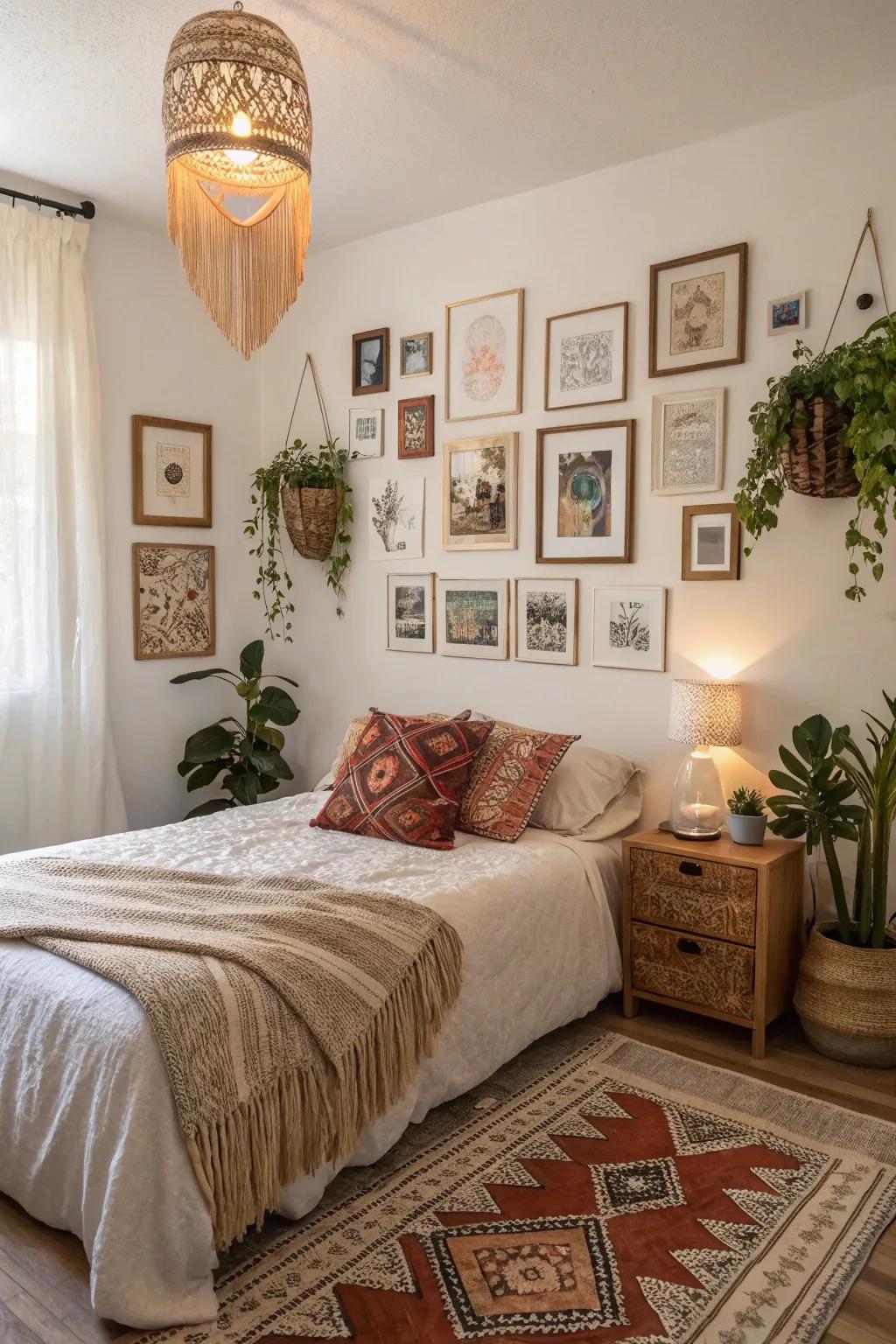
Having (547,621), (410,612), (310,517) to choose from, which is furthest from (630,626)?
(310,517)

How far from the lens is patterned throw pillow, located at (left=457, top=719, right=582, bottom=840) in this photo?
322 cm

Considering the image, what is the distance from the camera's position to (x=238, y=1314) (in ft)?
6.04

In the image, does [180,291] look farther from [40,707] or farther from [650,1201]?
[650,1201]

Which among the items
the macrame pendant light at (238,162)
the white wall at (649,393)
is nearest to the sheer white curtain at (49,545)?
the white wall at (649,393)

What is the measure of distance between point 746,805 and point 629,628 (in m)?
0.77

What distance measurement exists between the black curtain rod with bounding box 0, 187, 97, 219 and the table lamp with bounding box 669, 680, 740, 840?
289 cm

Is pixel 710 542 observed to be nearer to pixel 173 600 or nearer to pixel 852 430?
pixel 852 430

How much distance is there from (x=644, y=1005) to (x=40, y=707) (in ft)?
8.09

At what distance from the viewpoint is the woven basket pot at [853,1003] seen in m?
2.76

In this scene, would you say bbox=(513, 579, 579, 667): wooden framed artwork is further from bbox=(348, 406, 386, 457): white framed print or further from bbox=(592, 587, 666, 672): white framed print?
bbox=(348, 406, 386, 457): white framed print

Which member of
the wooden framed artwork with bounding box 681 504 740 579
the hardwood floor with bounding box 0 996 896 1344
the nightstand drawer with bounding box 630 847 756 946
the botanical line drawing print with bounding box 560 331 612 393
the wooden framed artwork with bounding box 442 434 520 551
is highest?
the botanical line drawing print with bounding box 560 331 612 393

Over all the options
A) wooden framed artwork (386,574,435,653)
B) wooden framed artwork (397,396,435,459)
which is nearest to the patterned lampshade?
wooden framed artwork (386,574,435,653)

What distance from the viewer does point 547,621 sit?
146 inches

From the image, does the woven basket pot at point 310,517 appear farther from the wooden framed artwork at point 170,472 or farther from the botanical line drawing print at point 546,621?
the botanical line drawing print at point 546,621
